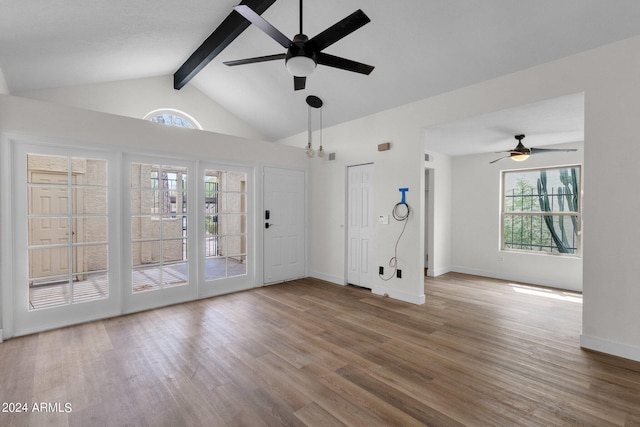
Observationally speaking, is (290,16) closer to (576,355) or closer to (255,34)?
(255,34)

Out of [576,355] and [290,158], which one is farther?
[290,158]

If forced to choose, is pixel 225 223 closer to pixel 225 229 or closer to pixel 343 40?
pixel 225 229

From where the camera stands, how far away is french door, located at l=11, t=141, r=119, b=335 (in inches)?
123

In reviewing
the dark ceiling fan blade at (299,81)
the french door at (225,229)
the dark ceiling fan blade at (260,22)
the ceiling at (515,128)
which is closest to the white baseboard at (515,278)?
the ceiling at (515,128)

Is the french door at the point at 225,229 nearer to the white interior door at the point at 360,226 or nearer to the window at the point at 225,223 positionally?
the window at the point at 225,223

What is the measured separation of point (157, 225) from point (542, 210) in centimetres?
655

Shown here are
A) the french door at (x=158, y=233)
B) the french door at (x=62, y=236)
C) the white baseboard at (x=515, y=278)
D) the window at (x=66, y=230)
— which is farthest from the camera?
the white baseboard at (x=515, y=278)

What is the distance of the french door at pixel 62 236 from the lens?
312 cm

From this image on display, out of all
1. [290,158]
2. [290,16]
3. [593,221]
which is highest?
[290,16]

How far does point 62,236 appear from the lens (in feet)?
11.0

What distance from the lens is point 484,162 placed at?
5.96 m

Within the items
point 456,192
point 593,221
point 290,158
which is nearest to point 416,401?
point 593,221

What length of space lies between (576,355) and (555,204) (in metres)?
3.57

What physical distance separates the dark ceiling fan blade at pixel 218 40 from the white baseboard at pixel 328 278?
155 inches
